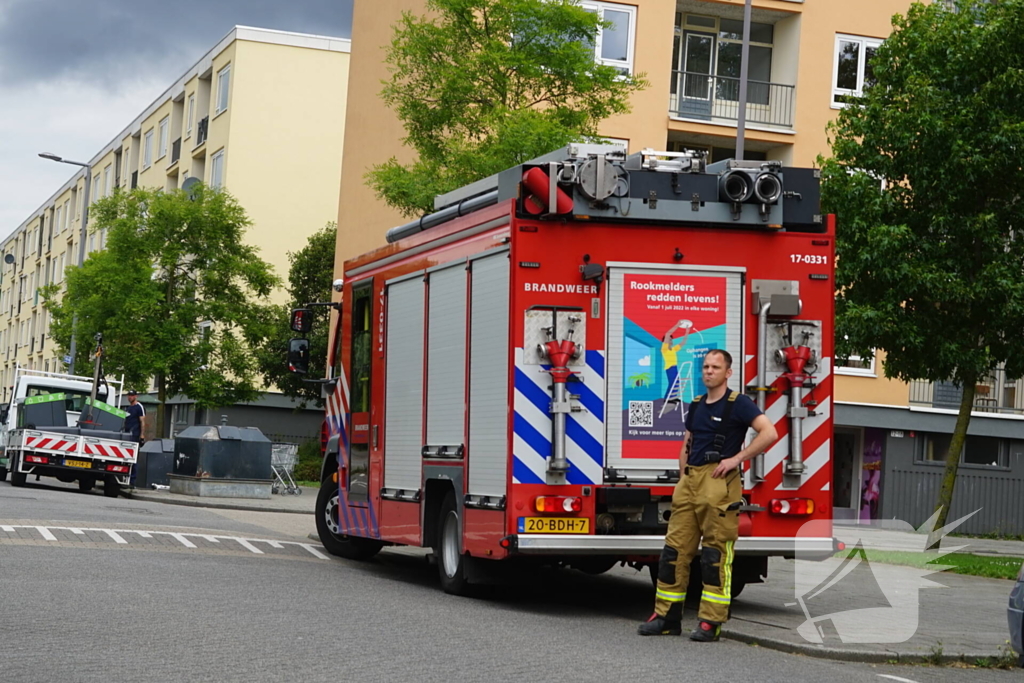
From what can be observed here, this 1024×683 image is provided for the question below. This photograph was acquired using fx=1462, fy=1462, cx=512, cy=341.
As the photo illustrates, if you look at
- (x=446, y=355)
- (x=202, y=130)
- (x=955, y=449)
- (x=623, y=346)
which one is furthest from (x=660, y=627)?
(x=202, y=130)

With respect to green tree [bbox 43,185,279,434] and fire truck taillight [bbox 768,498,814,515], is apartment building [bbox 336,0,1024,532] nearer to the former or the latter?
green tree [bbox 43,185,279,434]

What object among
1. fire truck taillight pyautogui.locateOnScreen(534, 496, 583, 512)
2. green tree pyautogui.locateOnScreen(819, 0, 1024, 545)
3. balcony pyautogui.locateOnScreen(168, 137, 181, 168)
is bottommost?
fire truck taillight pyautogui.locateOnScreen(534, 496, 583, 512)

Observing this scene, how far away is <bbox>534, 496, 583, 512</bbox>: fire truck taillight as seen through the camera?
10.1m

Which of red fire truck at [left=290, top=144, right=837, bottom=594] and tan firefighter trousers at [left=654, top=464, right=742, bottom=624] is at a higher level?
red fire truck at [left=290, top=144, right=837, bottom=594]

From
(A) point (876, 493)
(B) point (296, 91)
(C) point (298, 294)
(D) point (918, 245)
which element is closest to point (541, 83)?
(D) point (918, 245)

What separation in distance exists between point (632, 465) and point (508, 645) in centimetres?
221

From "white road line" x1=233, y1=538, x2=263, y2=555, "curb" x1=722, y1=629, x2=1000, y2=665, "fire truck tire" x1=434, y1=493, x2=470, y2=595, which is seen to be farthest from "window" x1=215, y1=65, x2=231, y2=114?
"curb" x1=722, y1=629, x2=1000, y2=665

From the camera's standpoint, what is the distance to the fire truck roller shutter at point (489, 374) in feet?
34.0

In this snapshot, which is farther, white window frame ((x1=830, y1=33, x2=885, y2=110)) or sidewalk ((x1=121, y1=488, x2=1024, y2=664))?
white window frame ((x1=830, y1=33, x2=885, y2=110))

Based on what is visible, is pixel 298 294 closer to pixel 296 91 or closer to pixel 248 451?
pixel 296 91

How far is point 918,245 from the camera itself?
20.4 metres

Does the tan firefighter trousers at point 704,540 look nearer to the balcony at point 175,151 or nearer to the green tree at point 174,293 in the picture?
the green tree at point 174,293

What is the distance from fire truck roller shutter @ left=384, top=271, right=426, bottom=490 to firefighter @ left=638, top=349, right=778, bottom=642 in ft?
10.4

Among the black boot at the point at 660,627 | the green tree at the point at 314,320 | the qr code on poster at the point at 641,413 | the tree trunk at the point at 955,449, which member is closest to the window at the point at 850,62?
the tree trunk at the point at 955,449
